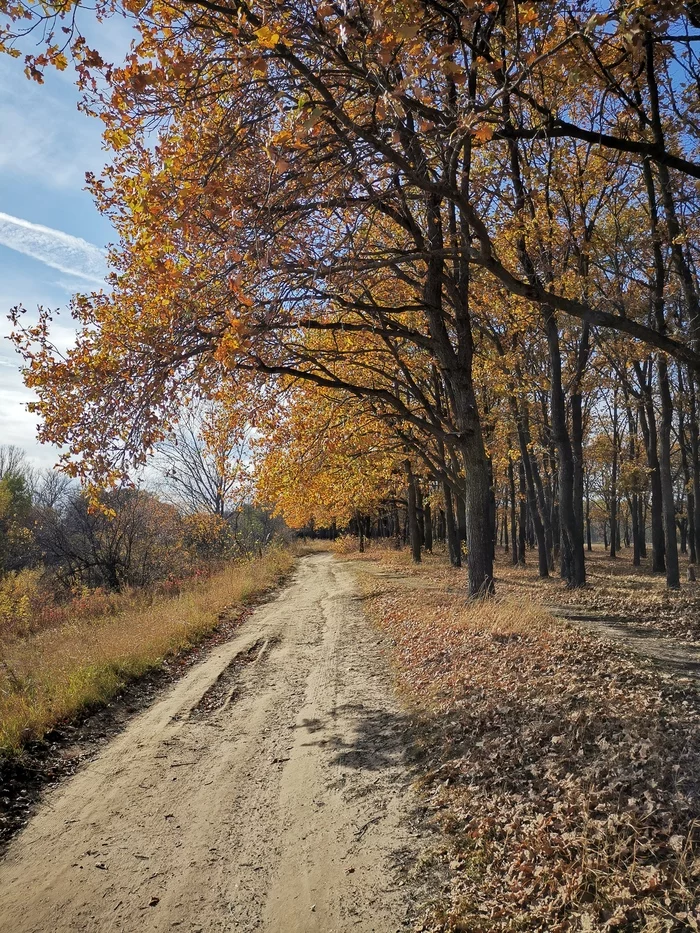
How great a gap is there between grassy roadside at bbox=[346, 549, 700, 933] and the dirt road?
45 centimetres

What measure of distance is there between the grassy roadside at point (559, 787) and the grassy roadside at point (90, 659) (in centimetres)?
417

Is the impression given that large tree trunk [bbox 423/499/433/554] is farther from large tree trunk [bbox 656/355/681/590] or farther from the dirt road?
the dirt road

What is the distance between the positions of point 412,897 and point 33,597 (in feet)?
62.1

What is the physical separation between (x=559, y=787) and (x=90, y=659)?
23.4 ft

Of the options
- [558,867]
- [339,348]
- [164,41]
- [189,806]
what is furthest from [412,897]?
[339,348]

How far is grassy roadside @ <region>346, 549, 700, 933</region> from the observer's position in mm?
3406

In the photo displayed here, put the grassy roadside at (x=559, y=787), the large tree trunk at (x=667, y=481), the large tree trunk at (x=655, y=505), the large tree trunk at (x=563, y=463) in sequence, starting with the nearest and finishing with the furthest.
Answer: the grassy roadside at (x=559, y=787) < the large tree trunk at (x=667, y=481) < the large tree trunk at (x=563, y=463) < the large tree trunk at (x=655, y=505)

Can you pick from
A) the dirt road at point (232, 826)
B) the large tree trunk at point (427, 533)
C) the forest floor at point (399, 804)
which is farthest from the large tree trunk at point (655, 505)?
the dirt road at point (232, 826)

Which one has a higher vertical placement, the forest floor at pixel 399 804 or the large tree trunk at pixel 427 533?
the large tree trunk at pixel 427 533

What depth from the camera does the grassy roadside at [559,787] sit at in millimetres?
3406

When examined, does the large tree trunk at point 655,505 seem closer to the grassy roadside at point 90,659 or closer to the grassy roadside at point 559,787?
the grassy roadside at point 90,659

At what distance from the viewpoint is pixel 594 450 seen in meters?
30.5

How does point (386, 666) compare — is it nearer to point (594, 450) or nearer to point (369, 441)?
point (369, 441)

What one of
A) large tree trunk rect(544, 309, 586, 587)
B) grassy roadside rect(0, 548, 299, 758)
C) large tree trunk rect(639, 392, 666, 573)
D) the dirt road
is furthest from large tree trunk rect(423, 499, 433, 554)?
the dirt road
